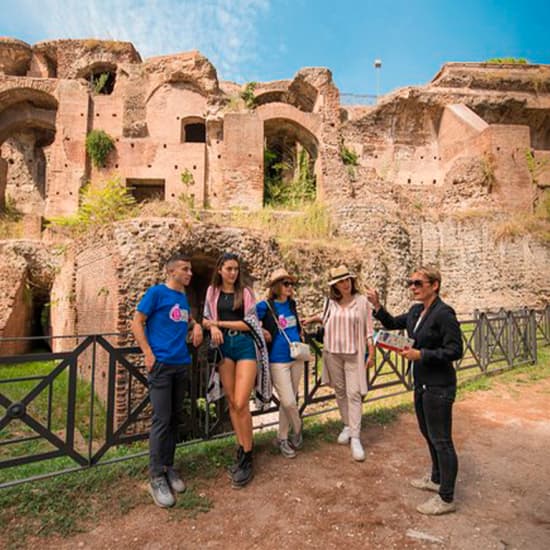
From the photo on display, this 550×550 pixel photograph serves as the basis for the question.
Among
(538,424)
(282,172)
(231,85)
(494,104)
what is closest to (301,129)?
(282,172)

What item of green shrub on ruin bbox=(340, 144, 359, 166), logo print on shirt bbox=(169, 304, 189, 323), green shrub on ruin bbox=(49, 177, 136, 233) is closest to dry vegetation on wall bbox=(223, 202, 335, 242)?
green shrub on ruin bbox=(49, 177, 136, 233)

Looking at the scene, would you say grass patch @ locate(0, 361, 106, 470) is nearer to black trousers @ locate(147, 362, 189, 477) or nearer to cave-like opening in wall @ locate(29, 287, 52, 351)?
black trousers @ locate(147, 362, 189, 477)

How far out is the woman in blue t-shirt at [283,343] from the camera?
3.44m

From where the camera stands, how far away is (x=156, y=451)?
9.29 feet

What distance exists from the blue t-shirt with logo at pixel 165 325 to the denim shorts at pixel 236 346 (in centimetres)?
35

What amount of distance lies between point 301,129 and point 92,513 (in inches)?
746

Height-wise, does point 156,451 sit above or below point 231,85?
below

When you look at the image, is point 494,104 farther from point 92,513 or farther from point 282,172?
point 92,513

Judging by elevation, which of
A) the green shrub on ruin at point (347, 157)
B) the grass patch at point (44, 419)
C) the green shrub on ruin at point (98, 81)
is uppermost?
the green shrub on ruin at point (98, 81)

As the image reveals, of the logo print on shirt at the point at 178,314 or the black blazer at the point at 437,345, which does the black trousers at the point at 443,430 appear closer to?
the black blazer at the point at 437,345

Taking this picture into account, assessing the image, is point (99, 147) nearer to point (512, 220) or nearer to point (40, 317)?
point (40, 317)

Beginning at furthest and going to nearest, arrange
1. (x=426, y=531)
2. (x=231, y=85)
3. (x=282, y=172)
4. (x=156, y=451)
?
(x=231, y=85), (x=282, y=172), (x=156, y=451), (x=426, y=531)

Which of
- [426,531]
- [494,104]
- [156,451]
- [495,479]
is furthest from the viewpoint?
[494,104]

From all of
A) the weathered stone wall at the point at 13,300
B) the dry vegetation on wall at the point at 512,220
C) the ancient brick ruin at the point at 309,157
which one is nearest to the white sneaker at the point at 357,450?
the ancient brick ruin at the point at 309,157
